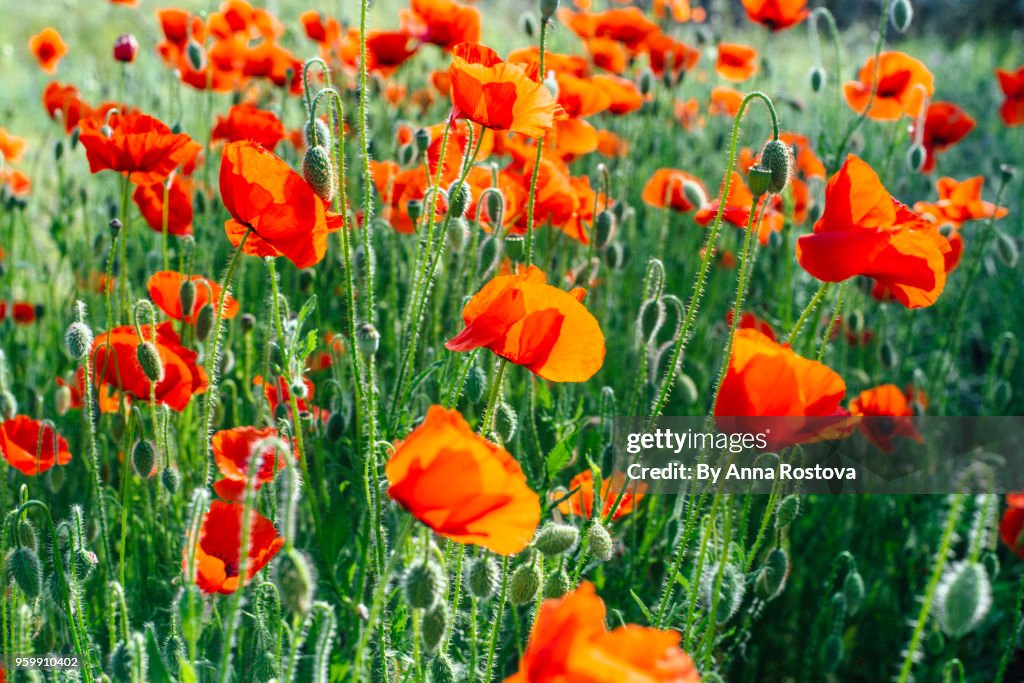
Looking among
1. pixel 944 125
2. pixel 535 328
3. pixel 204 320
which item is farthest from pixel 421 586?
pixel 944 125

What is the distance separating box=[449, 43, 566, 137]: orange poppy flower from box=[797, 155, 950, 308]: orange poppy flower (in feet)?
1.54

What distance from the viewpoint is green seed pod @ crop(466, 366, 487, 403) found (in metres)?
1.89

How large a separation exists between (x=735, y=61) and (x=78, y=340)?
120 inches

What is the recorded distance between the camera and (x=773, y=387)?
1.44 meters

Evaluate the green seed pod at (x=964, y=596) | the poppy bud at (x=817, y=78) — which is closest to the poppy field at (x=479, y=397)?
the green seed pod at (x=964, y=596)

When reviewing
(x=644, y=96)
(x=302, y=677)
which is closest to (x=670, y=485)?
(x=302, y=677)

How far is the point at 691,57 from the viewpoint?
4.38 metres

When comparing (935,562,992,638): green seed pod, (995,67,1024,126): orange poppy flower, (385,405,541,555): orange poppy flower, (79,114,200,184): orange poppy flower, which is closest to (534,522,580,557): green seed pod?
(385,405,541,555): orange poppy flower

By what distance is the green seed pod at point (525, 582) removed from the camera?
1433 millimetres

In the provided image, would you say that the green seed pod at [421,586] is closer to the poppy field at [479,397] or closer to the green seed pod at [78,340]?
the poppy field at [479,397]

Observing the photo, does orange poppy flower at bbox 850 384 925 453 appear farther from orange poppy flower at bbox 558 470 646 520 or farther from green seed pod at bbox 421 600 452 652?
green seed pod at bbox 421 600 452 652

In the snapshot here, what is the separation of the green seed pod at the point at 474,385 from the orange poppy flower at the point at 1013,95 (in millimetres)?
3196

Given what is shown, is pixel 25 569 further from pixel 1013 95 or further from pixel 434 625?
pixel 1013 95

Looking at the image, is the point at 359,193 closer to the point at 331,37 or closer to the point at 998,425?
the point at 331,37
